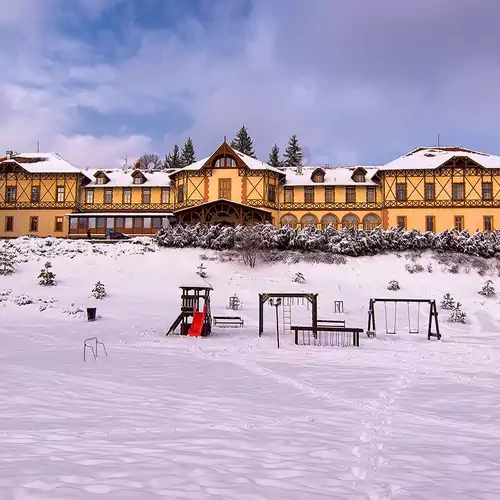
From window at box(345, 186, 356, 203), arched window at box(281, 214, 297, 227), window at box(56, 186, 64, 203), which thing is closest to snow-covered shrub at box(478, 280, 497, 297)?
window at box(345, 186, 356, 203)

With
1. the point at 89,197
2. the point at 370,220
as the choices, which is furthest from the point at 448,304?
the point at 89,197

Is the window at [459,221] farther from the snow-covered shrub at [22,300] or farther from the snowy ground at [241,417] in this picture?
the snow-covered shrub at [22,300]

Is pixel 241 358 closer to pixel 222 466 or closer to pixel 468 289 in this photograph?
pixel 222 466

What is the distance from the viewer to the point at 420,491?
14.1 ft

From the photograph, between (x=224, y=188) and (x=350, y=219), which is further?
(x=350, y=219)

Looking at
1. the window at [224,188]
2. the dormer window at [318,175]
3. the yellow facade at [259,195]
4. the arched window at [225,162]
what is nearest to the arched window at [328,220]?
the yellow facade at [259,195]

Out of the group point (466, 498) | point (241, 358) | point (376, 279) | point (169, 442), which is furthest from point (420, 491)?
point (376, 279)

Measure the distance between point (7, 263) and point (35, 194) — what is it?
21.3 meters

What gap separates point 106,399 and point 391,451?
4.65m

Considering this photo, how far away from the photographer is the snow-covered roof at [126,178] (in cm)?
4547

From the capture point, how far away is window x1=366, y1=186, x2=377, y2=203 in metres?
43.6

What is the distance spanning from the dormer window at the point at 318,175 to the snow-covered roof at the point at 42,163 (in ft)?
77.0

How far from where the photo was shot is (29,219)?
147ft

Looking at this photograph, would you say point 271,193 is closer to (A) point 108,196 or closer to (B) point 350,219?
(B) point 350,219
